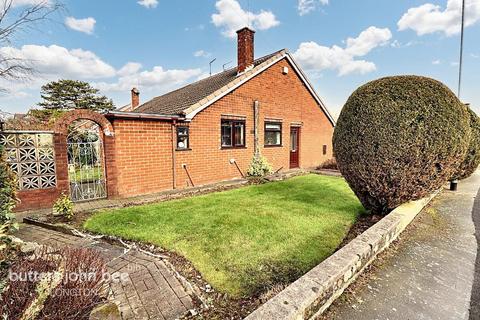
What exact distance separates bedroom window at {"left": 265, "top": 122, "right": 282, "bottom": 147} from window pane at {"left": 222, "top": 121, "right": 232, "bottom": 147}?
2.42 m

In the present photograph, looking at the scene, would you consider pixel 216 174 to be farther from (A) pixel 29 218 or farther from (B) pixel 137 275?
(B) pixel 137 275

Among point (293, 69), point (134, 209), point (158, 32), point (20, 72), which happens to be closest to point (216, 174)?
point (134, 209)

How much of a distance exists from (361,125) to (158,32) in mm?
13170

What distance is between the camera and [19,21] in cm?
416

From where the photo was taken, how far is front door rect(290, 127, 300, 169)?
1386 cm

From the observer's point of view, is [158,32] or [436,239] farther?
[158,32]

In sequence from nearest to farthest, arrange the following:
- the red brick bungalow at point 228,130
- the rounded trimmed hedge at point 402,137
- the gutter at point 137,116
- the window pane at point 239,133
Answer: the rounded trimmed hedge at point 402,137 < the gutter at point 137,116 < the red brick bungalow at point 228,130 < the window pane at point 239,133

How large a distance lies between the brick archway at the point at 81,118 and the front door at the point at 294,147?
32.3 ft

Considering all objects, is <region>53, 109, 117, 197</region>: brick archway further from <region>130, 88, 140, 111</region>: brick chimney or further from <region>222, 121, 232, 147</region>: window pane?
<region>130, 88, 140, 111</region>: brick chimney

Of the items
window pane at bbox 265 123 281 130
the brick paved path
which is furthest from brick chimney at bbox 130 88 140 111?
the brick paved path

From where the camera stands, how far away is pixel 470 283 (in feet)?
10.1

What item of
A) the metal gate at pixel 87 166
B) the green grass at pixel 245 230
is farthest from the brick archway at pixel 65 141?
the green grass at pixel 245 230

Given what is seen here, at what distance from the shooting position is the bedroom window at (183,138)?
8.80 metres

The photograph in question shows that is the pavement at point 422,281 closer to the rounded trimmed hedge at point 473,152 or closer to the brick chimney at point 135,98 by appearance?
the rounded trimmed hedge at point 473,152
